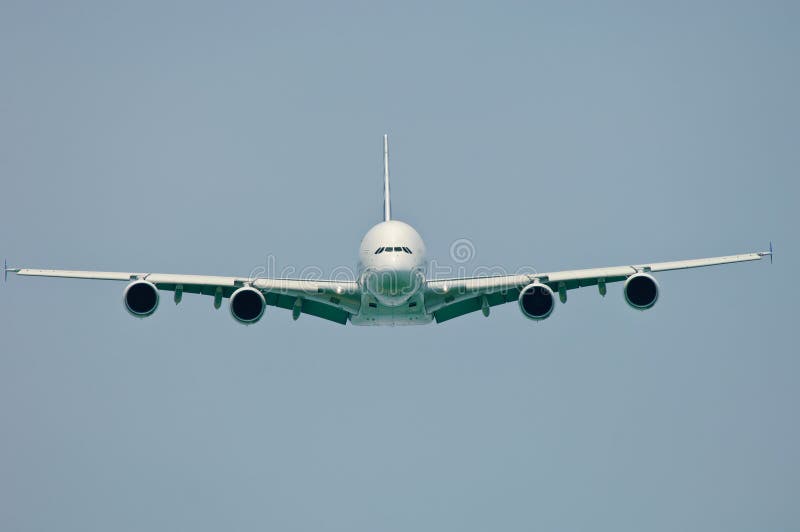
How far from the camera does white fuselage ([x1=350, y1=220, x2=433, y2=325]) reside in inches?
1939

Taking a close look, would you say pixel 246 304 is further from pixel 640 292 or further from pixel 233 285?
pixel 640 292

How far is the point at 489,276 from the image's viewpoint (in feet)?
179

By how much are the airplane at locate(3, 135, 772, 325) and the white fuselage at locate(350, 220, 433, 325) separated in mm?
52

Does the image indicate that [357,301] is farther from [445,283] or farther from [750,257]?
[750,257]

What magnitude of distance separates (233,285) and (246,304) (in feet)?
3.95

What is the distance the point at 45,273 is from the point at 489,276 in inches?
750

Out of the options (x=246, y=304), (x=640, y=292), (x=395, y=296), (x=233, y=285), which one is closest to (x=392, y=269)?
(x=395, y=296)

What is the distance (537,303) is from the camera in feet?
175

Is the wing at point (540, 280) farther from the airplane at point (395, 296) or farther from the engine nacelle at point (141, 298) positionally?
the engine nacelle at point (141, 298)

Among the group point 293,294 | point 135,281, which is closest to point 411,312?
point 293,294

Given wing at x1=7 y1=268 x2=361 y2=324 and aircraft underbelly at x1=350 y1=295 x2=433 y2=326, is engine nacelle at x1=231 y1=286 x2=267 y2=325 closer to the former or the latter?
wing at x1=7 y1=268 x2=361 y2=324

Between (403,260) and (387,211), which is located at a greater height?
(387,211)

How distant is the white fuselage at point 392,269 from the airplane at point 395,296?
0.17 feet

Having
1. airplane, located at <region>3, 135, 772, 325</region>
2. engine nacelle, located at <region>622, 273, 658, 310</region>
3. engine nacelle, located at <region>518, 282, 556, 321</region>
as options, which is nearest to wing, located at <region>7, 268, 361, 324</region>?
airplane, located at <region>3, 135, 772, 325</region>
